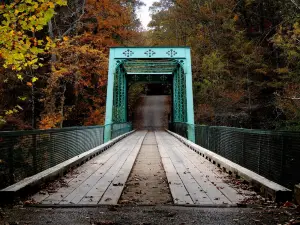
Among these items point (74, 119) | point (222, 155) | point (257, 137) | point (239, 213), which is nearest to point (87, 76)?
→ point (74, 119)

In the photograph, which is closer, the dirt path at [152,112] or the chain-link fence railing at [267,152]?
the chain-link fence railing at [267,152]

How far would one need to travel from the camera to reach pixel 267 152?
5.32m

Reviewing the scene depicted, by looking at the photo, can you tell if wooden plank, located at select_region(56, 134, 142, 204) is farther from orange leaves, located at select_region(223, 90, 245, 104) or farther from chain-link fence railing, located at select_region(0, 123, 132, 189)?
orange leaves, located at select_region(223, 90, 245, 104)

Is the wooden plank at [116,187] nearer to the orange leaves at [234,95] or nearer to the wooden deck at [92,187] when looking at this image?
the wooden deck at [92,187]

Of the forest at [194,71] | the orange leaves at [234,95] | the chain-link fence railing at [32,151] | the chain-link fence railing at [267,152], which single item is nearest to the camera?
the chain-link fence railing at [267,152]

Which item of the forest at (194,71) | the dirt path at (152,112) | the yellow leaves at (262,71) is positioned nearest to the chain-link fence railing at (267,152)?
the forest at (194,71)

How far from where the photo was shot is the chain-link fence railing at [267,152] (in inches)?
178

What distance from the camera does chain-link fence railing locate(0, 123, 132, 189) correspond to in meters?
4.85

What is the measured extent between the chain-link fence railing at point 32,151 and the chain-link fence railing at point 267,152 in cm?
349

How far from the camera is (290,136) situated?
14.8 ft

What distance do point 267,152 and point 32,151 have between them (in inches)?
140

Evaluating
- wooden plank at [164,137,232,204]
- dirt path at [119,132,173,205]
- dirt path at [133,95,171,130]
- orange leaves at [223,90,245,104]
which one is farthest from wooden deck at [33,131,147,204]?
dirt path at [133,95,171,130]

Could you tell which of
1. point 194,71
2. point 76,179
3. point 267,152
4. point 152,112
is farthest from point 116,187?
point 152,112

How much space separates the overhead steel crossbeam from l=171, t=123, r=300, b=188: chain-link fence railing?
61.7 ft
